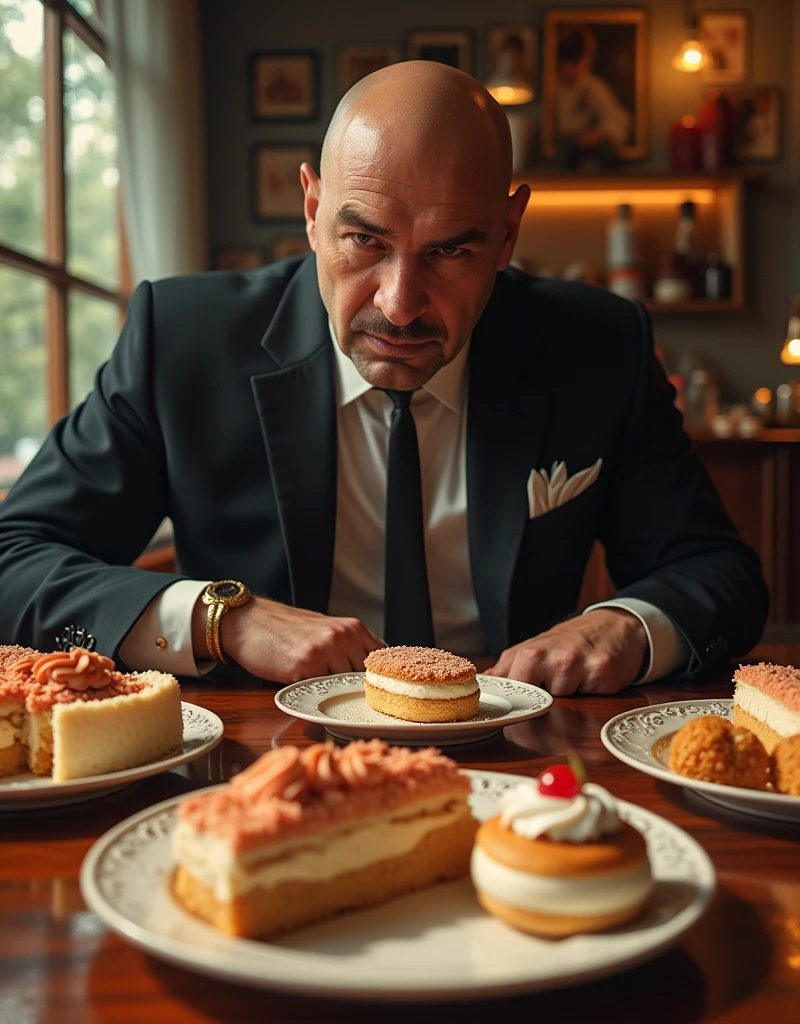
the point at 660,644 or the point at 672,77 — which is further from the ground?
the point at 672,77

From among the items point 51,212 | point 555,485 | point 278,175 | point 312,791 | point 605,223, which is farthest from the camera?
point 278,175

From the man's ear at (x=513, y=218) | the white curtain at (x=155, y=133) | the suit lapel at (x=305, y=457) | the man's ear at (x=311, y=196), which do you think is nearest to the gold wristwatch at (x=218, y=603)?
the suit lapel at (x=305, y=457)

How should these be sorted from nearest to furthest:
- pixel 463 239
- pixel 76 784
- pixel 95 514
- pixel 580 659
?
1. pixel 76 784
2. pixel 580 659
3. pixel 463 239
4. pixel 95 514

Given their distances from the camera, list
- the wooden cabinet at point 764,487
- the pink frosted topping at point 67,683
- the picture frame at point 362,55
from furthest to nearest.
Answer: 1. the picture frame at point 362,55
2. the wooden cabinet at point 764,487
3. the pink frosted topping at point 67,683

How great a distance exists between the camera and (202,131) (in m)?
5.54

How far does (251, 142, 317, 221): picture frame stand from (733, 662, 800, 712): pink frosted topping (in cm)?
505

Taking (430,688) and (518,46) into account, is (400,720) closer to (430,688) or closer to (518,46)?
(430,688)

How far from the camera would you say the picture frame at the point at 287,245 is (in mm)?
5832

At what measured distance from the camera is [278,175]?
5820 millimetres

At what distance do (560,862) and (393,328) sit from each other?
1232 millimetres

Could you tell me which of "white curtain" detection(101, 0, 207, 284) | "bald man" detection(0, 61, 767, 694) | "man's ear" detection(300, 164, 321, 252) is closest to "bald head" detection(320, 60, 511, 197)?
"bald man" detection(0, 61, 767, 694)

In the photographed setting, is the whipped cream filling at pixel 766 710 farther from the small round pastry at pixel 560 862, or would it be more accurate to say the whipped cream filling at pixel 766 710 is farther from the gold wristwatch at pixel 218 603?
the gold wristwatch at pixel 218 603

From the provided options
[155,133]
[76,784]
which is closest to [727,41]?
[155,133]

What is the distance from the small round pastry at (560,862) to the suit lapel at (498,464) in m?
1.25
